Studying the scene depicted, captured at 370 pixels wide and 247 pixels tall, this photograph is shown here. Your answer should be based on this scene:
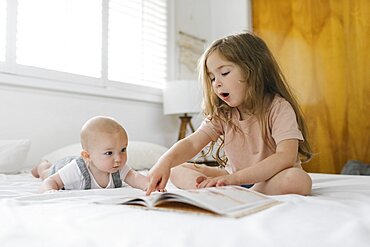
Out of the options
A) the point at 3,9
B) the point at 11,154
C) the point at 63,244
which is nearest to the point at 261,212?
the point at 63,244

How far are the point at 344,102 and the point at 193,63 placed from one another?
4.05 ft

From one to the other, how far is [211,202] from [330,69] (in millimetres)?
2647

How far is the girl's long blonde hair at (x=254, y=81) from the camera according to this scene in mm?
1142

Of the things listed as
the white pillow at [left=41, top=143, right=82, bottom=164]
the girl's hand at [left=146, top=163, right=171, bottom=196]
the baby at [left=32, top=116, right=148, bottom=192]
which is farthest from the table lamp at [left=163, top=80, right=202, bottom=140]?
the girl's hand at [left=146, top=163, right=171, bottom=196]

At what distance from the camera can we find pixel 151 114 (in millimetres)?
2875

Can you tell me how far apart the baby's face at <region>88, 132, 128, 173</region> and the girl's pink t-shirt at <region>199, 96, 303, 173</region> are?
27cm

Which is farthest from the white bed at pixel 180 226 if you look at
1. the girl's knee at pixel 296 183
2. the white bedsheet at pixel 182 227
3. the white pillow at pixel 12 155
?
the white pillow at pixel 12 155

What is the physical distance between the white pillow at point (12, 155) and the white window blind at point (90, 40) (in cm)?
52

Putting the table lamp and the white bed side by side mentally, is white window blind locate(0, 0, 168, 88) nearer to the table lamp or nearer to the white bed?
the table lamp

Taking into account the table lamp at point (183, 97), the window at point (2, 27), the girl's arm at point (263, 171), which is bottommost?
the girl's arm at point (263, 171)

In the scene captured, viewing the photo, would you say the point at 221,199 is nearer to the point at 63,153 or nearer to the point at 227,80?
the point at 227,80

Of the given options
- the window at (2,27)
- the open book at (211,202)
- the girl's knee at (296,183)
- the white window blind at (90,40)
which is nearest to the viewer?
the open book at (211,202)

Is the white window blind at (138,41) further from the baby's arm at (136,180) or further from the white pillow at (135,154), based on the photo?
the baby's arm at (136,180)

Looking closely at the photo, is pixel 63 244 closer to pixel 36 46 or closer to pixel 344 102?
pixel 36 46
